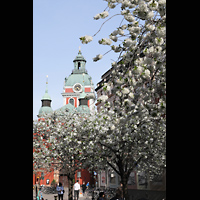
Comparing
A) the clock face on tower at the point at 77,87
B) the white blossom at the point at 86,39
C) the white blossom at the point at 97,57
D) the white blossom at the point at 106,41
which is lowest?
the white blossom at the point at 97,57

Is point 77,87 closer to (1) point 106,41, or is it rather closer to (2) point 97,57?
(2) point 97,57

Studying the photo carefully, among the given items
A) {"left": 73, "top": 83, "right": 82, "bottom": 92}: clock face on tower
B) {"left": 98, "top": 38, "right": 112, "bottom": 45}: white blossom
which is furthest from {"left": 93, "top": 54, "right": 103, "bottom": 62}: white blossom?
{"left": 73, "top": 83, "right": 82, "bottom": 92}: clock face on tower

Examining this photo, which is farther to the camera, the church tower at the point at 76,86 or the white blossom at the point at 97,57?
the church tower at the point at 76,86

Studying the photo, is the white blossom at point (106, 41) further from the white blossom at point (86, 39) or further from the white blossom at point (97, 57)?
the white blossom at point (86, 39)

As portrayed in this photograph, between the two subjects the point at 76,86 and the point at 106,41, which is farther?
the point at 76,86

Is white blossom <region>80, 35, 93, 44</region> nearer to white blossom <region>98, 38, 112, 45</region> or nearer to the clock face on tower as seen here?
white blossom <region>98, 38, 112, 45</region>

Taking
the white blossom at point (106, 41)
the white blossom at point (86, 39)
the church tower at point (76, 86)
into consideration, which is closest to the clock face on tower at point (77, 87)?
the church tower at point (76, 86)

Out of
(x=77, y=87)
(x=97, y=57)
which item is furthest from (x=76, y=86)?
(x=97, y=57)

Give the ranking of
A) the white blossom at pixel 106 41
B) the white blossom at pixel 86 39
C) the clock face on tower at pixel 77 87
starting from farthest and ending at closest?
1. the clock face on tower at pixel 77 87
2. the white blossom at pixel 106 41
3. the white blossom at pixel 86 39
